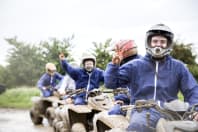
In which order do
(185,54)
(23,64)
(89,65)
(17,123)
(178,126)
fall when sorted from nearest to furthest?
1. (178,126)
2. (89,65)
3. (17,123)
4. (185,54)
5. (23,64)

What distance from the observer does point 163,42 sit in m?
3.20

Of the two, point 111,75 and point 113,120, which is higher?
point 111,75

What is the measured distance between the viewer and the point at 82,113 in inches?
224

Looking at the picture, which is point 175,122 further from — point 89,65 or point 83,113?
point 89,65

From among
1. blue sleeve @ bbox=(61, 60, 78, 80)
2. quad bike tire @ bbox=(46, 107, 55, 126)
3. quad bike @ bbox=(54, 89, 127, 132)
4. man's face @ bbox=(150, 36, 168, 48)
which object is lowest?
quad bike tire @ bbox=(46, 107, 55, 126)

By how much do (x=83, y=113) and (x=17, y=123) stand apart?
9.85 ft

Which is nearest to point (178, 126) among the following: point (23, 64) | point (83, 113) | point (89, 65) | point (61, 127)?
point (83, 113)

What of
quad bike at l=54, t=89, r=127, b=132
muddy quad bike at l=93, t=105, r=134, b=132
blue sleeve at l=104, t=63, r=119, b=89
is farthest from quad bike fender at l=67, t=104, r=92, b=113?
blue sleeve at l=104, t=63, r=119, b=89

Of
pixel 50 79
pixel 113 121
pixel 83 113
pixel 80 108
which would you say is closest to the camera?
pixel 113 121

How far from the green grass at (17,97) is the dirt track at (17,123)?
0.94 feet

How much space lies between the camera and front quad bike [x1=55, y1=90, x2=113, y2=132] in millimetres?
5336

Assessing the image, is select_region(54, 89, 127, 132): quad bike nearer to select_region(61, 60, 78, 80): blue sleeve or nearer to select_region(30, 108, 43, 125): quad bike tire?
select_region(61, 60, 78, 80): blue sleeve

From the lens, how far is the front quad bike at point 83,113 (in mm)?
5336

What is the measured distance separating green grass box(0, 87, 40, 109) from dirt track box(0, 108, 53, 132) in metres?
0.29
